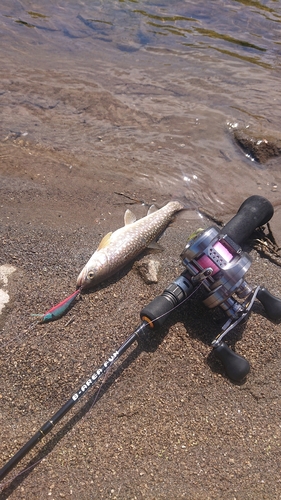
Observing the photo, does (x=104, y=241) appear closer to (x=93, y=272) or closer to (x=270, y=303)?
(x=93, y=272)

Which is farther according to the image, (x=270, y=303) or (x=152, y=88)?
(x=152, y=88)

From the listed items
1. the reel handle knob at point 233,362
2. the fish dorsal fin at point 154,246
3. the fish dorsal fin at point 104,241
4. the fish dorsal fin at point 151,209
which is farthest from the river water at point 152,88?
the reel handle knob at point 233,362

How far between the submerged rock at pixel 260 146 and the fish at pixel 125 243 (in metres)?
2.34

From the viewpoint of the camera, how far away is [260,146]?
7039 millimetres

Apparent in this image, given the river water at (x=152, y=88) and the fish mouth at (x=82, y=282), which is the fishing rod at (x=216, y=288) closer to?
the fish mouth at (x=82, y=282)

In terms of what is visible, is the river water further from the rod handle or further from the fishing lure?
the fishing lure

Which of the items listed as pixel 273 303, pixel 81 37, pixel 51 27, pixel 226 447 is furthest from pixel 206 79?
pixel 226 447

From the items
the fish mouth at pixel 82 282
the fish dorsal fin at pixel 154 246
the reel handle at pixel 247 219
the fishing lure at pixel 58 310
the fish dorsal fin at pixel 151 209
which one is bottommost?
the fishing lure at pixel 58 310

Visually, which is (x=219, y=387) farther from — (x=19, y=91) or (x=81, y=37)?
(x=81, y=37)

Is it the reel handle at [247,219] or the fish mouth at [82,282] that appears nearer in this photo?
the fish mouth at [82,282]

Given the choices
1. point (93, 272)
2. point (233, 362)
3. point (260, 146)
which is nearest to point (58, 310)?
point (93, 272)

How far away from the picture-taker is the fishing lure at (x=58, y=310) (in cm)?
381

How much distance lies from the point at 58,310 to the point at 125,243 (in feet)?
3.95

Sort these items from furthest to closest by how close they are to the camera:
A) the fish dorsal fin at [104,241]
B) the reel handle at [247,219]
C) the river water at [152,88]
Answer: the river water at [152,88] → the fish dorsal fin at [104,241] → the reel handle at [247,219]
